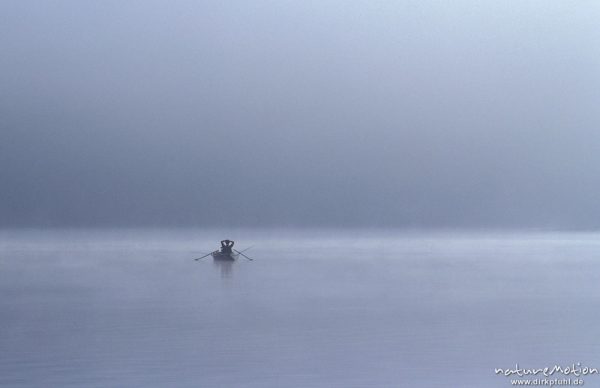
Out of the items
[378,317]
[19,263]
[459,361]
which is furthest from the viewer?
[19,263]

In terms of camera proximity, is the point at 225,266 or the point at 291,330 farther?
the point at 225,266

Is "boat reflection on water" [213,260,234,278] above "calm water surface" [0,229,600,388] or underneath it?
above

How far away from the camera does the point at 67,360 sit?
41.4ft

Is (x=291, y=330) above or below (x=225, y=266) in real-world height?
below

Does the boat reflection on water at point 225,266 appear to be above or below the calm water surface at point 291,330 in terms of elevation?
above

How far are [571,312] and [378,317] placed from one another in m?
3.72

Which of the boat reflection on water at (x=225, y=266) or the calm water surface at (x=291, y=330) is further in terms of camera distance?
the boat reflection on water at (x=225, y=266)

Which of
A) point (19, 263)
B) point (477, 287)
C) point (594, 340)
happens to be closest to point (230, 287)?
point (477, 287)

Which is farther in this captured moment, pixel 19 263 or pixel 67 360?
pixel 19 263

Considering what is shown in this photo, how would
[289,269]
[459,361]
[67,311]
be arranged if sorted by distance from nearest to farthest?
[459,361] → [67,311] → [289,269]

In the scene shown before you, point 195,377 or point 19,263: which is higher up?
point 19,263

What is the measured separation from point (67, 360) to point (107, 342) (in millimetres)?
1546

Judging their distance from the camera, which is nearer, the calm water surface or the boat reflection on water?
the calm water surface

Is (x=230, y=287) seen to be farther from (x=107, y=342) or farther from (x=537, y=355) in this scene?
(x=537, y=355)
